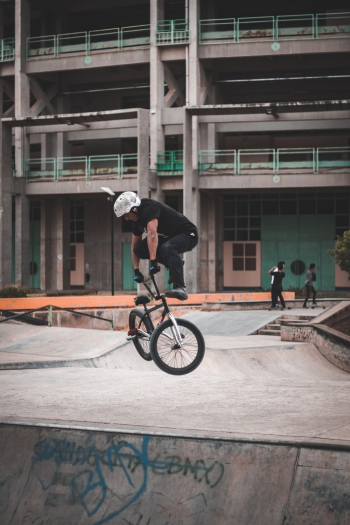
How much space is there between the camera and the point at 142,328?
7977mm

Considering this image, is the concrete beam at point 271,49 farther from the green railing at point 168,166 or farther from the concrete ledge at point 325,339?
the concrete ledge at point 325,339

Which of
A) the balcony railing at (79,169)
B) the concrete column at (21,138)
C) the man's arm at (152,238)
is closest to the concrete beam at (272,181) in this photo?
the balcony railing at (79,169)

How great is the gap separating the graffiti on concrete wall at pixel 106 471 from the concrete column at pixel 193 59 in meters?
29.6

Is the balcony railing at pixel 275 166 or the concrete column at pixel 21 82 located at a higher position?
the concrete column at pixel 21 82

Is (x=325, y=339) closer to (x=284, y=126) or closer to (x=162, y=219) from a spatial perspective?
(x=162, y=219)

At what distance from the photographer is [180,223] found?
289 inches

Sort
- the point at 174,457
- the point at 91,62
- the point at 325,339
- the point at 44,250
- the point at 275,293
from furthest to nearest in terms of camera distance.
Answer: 1. the point at 44,250
2. the point at 91,62
3. the point at 275,293
4. the point at 325,339
5. the point at 174,457

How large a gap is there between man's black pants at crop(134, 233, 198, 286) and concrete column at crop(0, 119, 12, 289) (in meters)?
28.3

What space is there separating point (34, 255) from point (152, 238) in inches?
1393

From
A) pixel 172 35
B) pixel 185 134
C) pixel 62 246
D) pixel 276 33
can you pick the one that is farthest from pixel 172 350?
pixel 62 246

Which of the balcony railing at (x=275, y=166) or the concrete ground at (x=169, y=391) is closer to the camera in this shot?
the concrete ground at (x=169, y=391)

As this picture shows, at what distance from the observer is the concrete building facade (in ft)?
108

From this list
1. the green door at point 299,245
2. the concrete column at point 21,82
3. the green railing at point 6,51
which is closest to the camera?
the green door at point 299,245

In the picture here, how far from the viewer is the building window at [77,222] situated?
41.1 meters
